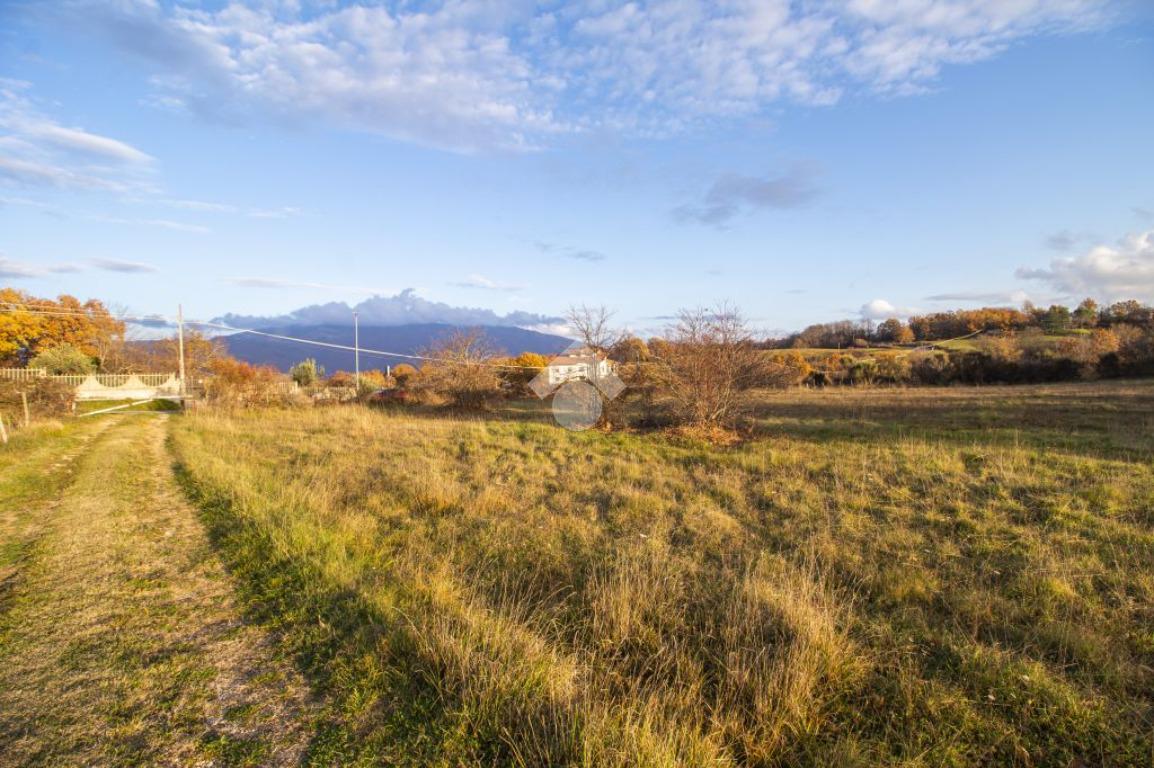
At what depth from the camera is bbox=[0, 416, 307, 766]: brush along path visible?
7.79ft

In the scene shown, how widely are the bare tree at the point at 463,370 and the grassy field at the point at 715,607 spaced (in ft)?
40.8

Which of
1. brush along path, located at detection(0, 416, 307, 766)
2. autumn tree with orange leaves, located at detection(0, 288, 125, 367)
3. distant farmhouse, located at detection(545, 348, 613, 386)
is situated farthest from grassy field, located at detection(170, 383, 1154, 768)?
autumn tree with orange leaves, located at detection(0, 288, 125, 367)

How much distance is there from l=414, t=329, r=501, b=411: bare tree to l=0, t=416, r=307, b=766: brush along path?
51.7 ft

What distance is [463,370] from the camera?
21531 millimetres

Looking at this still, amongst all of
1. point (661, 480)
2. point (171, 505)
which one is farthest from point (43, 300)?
point (661, 480)

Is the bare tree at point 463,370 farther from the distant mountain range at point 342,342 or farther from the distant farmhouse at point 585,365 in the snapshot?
the distant mountain range at point 342,342

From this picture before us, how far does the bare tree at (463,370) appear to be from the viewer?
21.6m

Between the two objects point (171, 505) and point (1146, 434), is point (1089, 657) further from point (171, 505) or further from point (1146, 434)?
point (1146, 434)

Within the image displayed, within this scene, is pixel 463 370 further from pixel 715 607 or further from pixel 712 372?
pixel 715 607

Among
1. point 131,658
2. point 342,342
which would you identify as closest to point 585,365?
point 131,658

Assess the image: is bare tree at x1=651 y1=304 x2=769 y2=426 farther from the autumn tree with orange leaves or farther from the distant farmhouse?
the autumn tree with orange leaves

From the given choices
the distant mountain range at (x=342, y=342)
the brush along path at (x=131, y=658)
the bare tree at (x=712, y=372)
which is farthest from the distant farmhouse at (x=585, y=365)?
the distant mountain range at (x=342, y=342)

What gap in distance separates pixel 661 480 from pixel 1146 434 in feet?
36.2

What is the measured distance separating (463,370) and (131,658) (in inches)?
737
